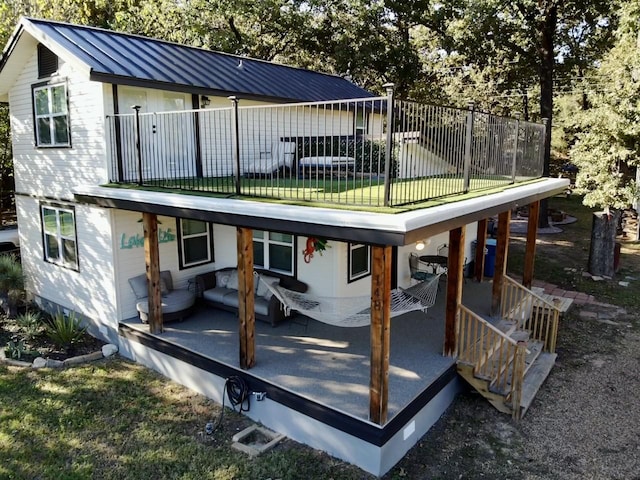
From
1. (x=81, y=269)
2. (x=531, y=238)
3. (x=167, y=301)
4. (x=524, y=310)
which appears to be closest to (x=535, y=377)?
(x=524, y=310)

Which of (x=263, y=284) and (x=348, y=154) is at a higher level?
(x=348, y=154)

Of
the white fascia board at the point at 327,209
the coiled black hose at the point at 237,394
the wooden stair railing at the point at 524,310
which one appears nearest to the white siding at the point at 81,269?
the white fascia board at the point at 327,209

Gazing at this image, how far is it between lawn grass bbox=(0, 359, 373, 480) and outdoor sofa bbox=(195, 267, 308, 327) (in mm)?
1744

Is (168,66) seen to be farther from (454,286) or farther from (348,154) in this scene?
(454,286)

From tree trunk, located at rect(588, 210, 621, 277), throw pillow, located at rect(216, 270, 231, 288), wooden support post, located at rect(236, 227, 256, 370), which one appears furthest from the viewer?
tree trunk, located at rect(588, 210, 621, 277)

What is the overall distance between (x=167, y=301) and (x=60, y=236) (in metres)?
2.99

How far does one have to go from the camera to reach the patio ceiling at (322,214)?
4578mm

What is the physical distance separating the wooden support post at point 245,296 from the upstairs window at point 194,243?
3.26m

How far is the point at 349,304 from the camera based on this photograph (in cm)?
754

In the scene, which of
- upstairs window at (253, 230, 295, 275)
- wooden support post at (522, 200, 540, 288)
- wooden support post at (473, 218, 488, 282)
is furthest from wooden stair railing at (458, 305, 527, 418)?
wooden support post at (473, 218, 488, 282)

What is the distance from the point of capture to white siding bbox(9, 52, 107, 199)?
8.04m

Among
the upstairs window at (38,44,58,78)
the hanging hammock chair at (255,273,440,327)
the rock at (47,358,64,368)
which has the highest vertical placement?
the upstairs window at (38,44,58,78)

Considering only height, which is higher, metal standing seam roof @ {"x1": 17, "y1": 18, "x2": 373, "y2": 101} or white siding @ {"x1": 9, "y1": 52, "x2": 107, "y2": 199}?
metal standing seam roof @ {"x1": 17, "y1": 18, "x2": 373, "y2": 101}

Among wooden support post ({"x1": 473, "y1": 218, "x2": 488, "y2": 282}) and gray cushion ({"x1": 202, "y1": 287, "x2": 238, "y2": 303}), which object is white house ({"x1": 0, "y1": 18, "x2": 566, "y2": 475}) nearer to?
wooden support post ({"x1": 473, "y1": 218, "x2": 488, "y2": 282})
